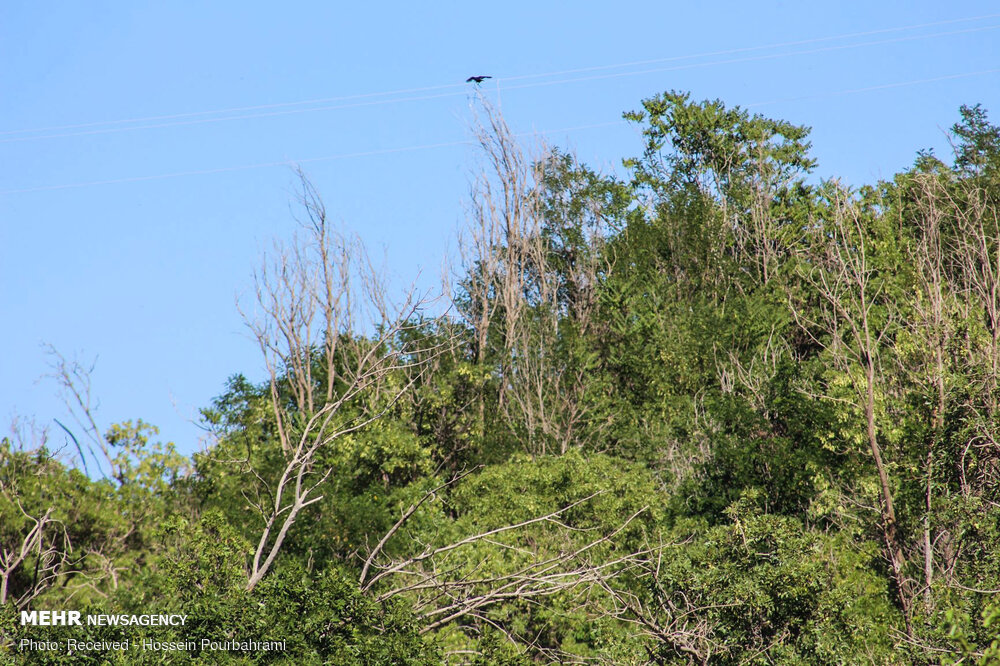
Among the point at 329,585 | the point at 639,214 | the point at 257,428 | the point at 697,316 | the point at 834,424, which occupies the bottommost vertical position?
the point at 329,585

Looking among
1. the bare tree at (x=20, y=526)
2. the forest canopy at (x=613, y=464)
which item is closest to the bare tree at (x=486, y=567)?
the forest canopy at (x=613, y=464)

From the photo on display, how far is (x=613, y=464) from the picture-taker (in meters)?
31.0

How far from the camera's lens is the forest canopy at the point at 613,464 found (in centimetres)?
1497

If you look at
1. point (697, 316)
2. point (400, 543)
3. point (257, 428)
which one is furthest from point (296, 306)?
point (697, 316)

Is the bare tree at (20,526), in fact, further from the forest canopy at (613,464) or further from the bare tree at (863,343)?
the bare tree at (863,343)

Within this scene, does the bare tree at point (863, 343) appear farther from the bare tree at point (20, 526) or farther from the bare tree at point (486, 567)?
the bare tree at point (20, 526)

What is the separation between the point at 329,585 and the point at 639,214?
35.8m

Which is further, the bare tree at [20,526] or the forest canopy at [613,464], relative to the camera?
the bare tree at [20,526]

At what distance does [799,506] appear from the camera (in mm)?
30219

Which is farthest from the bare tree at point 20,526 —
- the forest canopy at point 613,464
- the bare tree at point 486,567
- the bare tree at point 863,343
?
the bare tree at point 863,343

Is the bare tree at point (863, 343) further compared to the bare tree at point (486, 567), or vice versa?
the bare tree at point (863, 343)

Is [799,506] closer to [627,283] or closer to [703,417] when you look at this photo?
[703,417]

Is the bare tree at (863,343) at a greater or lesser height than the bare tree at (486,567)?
greater

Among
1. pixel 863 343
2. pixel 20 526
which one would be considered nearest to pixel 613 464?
pixel 863 343
